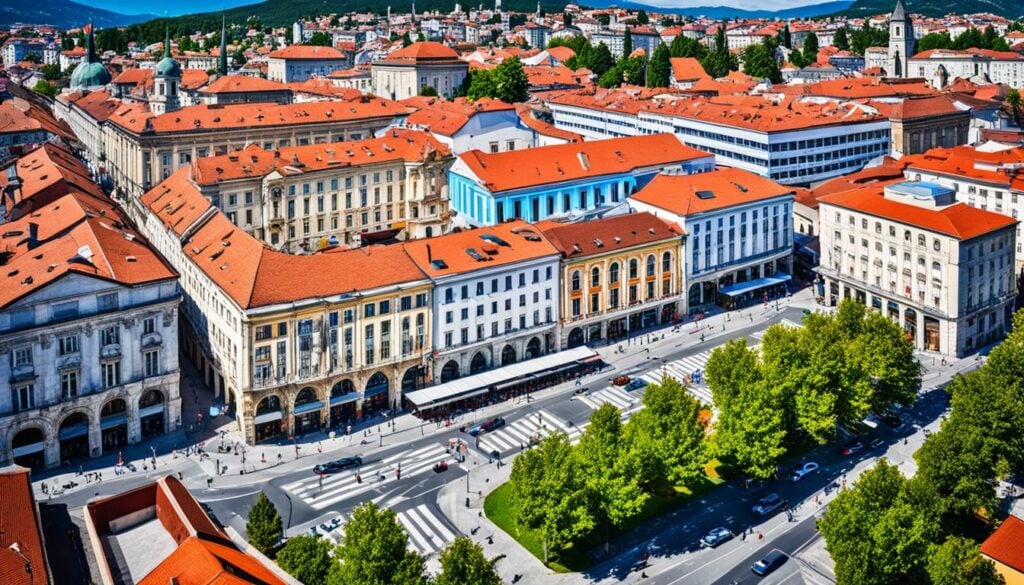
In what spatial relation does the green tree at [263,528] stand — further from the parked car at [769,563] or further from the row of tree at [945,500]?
the row of tree at [945,500]

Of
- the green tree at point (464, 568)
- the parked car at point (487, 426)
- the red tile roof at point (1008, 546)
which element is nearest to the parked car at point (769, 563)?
the red tile roof at point (1008, 546)

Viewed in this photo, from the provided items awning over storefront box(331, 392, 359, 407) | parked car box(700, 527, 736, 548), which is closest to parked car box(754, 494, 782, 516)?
parked car box(700, 527, 736, 548)

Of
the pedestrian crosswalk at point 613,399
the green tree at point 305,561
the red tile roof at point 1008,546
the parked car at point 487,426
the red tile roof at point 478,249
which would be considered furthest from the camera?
the red tile roof at point 478,249

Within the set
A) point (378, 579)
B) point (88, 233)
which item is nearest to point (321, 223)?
point (88, 233)

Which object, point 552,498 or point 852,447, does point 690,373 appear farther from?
point 552,498

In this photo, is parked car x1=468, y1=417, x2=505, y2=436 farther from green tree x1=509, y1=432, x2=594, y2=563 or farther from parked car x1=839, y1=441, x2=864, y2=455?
parked car x1=839, y1=441, x2=864, y2=455

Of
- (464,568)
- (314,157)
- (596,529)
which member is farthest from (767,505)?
(314,157)
